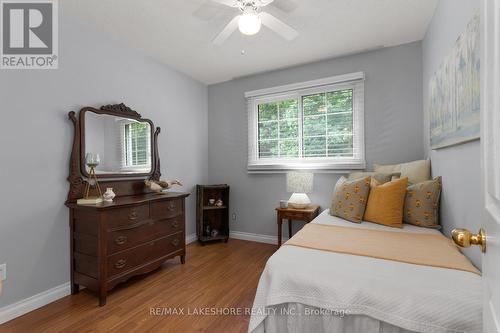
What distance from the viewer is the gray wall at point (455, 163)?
1254 millimetres

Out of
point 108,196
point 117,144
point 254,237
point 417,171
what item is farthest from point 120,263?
point 417,171

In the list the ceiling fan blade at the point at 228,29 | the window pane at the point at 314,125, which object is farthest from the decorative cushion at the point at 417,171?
the ceiling fan blade at the point at 228,29

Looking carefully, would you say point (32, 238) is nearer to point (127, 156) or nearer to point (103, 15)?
point (127, 156)

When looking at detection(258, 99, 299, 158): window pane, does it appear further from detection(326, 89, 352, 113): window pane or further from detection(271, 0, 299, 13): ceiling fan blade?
detection(271, 0, 299, 13): ceiling fan blade

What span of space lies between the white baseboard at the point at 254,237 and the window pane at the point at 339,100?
6.20 ft

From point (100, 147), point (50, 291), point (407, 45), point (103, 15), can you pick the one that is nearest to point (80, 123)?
point (100, 147)

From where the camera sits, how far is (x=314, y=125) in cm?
314

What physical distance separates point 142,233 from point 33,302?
91 centimetres

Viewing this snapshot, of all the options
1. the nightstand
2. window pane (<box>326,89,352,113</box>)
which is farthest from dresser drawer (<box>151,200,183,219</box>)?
window pane (<box>326,89,352,113</box>)

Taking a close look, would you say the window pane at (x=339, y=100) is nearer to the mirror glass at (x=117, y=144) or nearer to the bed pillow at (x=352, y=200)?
the bed pillow at (x=352, y=200)

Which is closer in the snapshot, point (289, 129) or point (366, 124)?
point (366, 124)

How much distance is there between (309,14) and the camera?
2102 millimetres

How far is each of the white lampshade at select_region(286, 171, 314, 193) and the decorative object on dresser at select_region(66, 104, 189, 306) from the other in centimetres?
134

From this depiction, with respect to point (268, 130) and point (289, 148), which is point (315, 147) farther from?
point (268, 130)
